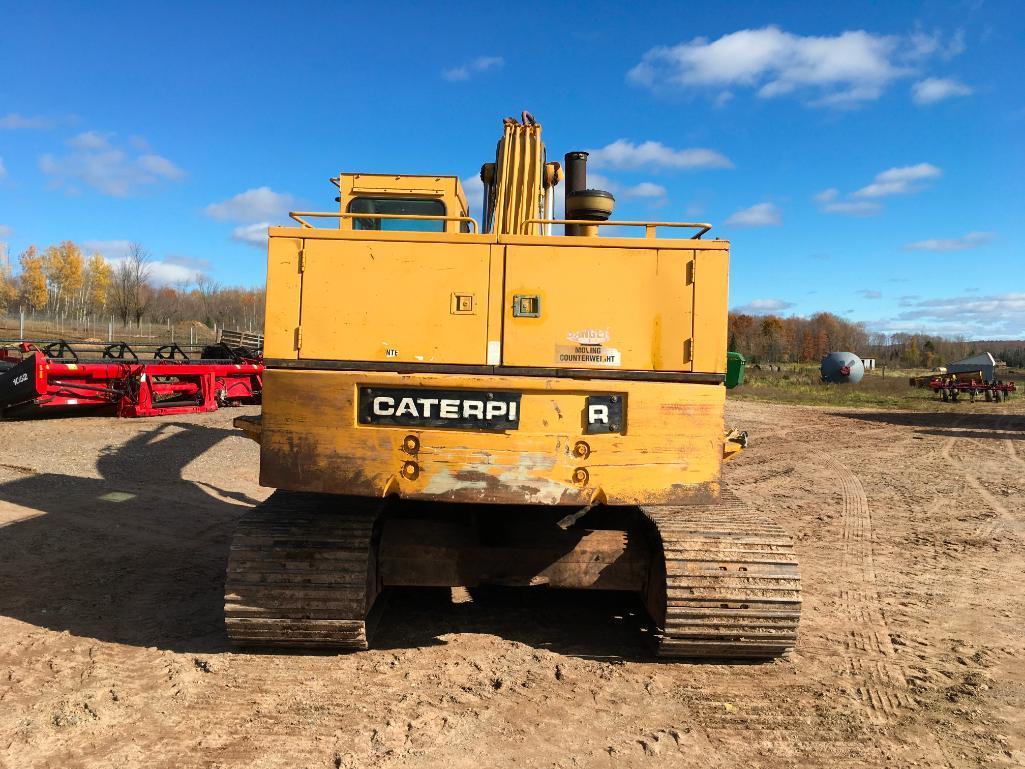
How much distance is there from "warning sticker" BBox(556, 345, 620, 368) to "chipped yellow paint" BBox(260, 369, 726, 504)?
100 mm

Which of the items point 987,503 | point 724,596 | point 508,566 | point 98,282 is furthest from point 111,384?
point 98,282

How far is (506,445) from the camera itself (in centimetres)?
367

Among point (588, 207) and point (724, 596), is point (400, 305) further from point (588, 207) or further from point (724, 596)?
point (724, 596)

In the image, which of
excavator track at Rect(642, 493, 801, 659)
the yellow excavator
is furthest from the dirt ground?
the yellow excavator

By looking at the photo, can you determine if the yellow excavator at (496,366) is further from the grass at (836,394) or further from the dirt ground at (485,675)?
the grass at (836,394)

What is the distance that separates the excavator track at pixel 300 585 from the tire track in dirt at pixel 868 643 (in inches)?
111

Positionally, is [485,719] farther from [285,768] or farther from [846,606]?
[846,606]

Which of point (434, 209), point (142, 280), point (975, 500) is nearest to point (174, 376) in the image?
point (434, 209)

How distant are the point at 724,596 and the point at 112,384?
12.5 meters

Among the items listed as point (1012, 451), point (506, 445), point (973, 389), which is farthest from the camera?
point (973, 389)

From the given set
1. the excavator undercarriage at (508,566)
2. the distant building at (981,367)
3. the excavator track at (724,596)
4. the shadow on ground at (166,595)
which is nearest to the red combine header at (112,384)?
the shadow on ground at (166,595)

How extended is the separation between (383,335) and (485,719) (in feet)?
6.60

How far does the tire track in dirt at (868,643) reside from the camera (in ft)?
12.6

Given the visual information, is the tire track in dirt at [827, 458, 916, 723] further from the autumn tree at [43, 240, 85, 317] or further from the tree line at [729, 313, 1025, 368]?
the autumn tree at [43, 240, 85, 317]
